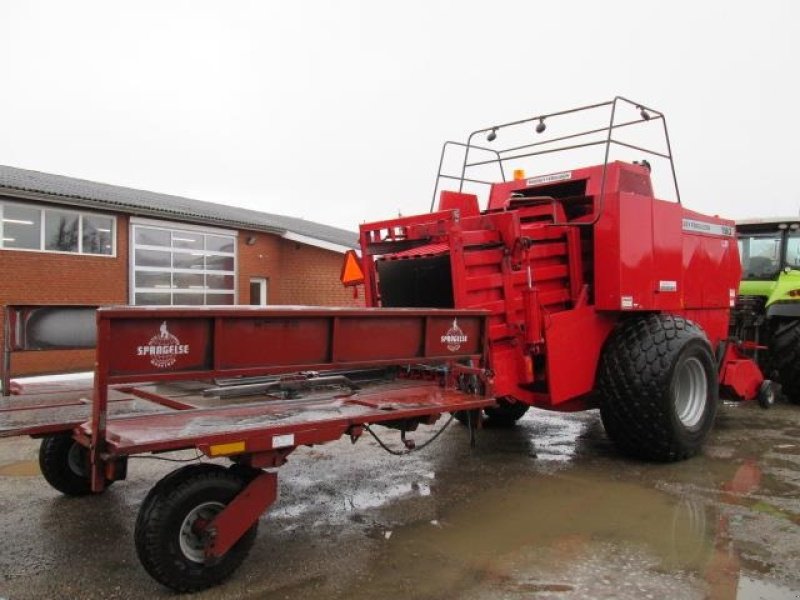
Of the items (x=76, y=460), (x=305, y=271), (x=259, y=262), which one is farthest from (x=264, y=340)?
(x=305, y=271)

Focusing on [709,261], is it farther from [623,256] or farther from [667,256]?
[623,256]

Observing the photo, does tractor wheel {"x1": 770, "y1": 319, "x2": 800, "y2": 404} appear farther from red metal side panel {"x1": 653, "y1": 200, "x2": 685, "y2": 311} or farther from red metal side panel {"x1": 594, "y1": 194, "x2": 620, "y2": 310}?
red metal side panel {"x1": 594, "y1": 194, "x2": 620, "y2": 310}

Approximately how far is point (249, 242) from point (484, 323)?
42.3 ft

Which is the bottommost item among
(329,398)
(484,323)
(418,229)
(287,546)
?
(287,546)

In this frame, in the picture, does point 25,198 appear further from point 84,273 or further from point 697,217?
point 697,217

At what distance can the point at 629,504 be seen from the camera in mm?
4738

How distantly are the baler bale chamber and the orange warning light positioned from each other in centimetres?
29

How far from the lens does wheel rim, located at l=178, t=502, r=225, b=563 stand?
10.8 feet

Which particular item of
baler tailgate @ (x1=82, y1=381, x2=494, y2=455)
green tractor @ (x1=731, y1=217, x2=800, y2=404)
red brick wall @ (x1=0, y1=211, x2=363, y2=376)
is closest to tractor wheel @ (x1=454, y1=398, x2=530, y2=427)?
baler tailgate @ (x1=82, y1=381, x2=494, y2=455)

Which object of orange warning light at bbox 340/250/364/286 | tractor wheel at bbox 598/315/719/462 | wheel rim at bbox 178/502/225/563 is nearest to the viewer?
wheel rim at bbox 178/502/225/563

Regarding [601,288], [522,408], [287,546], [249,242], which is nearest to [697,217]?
[601,288]

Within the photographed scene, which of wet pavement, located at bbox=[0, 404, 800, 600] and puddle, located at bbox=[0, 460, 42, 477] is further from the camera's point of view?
puddle, located at bbox=[0, 460, 42, 477]

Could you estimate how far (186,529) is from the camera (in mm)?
3287

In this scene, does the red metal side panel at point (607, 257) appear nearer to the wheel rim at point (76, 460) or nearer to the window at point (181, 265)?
the wheel rim at point (76, 460)
